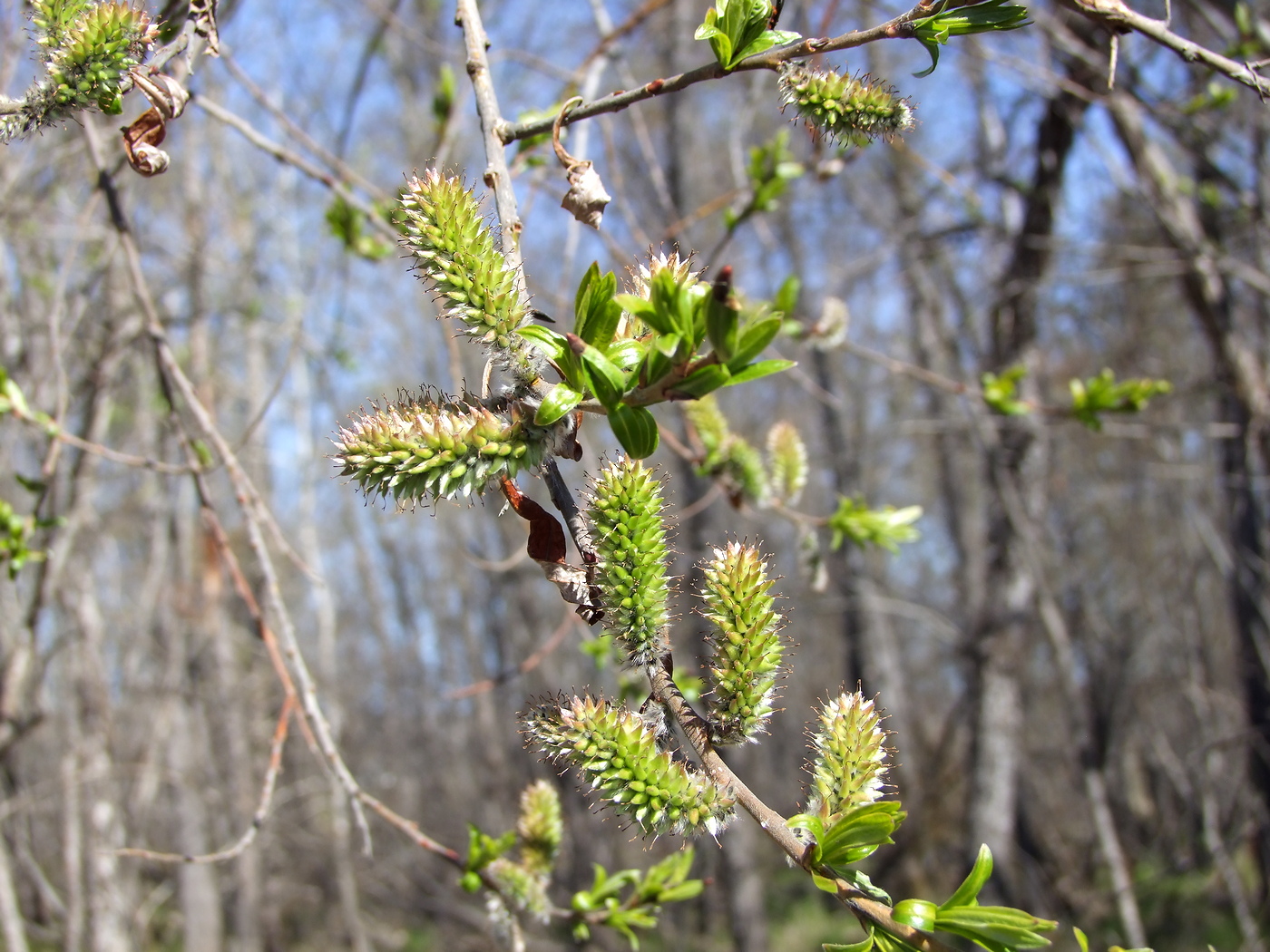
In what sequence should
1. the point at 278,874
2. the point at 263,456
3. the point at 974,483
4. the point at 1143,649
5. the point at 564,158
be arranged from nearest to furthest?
the point at 564,158 → the point at 263,456 → the point at 1143,649 → the point at 278,874 → the point at 974,483

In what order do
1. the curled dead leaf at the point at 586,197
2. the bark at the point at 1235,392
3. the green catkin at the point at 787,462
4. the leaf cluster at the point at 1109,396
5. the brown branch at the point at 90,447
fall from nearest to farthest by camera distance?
1. the curled dead leaf at the point at 586,197
2. the brown branch at the point at 90,447
3. the green catkin at the point at 787,462
4. the leaf cluster at the point at 1109,396
5. the bark at the point at 1235,392

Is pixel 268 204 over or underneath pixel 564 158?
over

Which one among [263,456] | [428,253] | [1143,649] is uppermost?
[263,456]

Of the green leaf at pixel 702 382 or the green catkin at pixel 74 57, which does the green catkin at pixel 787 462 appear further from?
the green catkin at pixel 74 57

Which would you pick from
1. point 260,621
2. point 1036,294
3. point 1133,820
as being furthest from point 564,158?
point 1133,820

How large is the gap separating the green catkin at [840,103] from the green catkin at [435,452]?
63 centimetres

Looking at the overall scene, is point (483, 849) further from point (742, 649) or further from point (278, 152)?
point (278, 152)

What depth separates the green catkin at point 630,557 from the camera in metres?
0.95

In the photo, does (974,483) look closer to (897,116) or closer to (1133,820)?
(1133,820)

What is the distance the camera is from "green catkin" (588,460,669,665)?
0.95 metres

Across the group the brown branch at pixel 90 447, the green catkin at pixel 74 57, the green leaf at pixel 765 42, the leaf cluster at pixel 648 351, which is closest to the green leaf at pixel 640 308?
the leaf cluster at pixel 648 351

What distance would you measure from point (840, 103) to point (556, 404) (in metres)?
0.64

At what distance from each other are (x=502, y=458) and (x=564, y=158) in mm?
472

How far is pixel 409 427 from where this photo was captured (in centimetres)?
94
